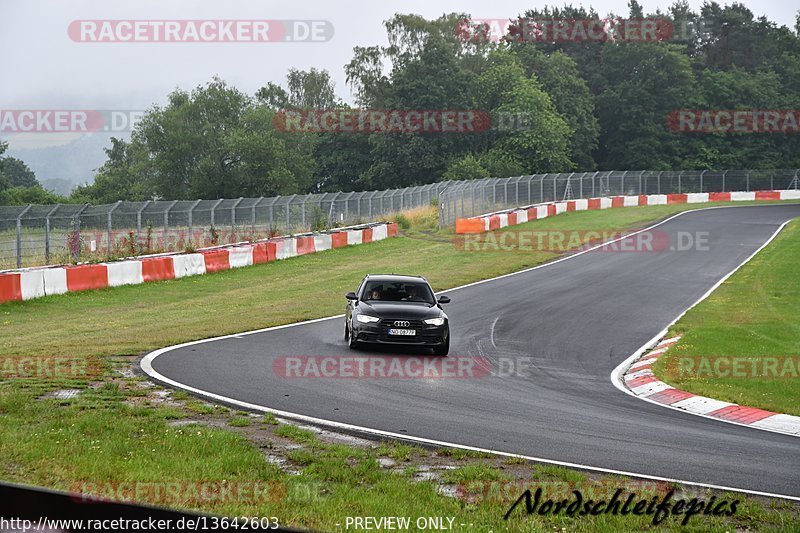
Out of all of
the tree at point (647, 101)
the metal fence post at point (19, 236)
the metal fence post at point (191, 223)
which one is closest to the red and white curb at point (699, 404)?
the metal fence post at point (19, 236)

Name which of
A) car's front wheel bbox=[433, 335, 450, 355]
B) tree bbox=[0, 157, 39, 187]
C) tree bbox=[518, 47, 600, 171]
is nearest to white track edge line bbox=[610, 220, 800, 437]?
car's front wheel bbox=[433, 335, 450, 355]

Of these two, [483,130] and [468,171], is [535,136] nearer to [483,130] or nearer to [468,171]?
[483,130]

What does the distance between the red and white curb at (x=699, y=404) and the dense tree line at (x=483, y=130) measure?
179 feet

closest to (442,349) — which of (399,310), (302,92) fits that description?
(399,310)

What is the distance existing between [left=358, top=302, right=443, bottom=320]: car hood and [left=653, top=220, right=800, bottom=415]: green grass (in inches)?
163

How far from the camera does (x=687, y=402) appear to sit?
1327 cm

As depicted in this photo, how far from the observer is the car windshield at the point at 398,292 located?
1820 centimetres

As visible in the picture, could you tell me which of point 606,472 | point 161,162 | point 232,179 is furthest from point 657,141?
point 606,472

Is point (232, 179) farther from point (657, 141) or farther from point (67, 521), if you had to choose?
point (67, 521)

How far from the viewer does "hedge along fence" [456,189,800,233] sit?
46156 mm

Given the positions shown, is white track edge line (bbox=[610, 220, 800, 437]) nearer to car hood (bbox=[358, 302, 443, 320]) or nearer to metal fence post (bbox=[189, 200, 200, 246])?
car hood (bbox=[358, 302, 443, 320])

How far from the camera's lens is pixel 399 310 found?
56.7 ft

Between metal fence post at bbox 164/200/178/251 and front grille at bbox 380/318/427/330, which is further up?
metal fence post at bbox 164/200/178/251

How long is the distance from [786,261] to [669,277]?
4505mm
